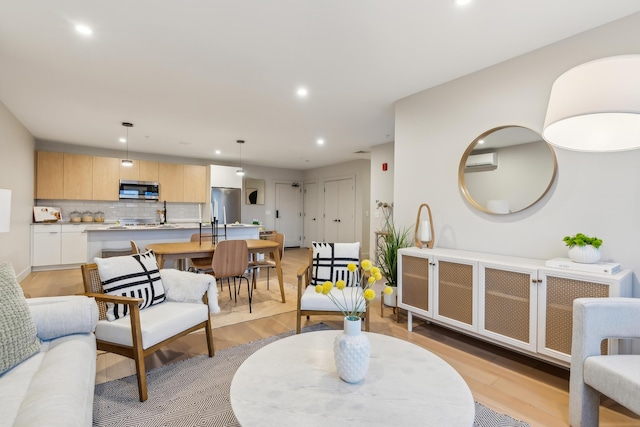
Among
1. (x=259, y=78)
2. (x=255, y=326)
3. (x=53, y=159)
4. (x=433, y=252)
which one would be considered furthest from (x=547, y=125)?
(x=53, y=159)

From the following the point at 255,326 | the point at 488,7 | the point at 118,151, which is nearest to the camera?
the point at 488,7

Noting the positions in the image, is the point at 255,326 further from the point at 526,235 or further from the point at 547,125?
the point at 547,125

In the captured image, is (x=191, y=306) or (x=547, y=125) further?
(x=191, y=306)

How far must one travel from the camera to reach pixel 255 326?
2.99 metres

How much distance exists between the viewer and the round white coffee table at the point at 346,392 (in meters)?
1.10

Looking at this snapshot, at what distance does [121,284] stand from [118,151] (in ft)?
18.5

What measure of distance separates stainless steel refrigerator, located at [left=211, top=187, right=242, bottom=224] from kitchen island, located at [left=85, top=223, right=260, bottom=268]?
2213 mm

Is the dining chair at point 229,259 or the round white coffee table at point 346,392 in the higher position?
the dining chair at point 229,259

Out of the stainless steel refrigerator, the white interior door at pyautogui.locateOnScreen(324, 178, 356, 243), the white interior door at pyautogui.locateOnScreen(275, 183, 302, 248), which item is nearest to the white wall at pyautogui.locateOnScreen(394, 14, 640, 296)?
the white interior door at pyautogui.locateOnScreen(324, 178, 356, 243)

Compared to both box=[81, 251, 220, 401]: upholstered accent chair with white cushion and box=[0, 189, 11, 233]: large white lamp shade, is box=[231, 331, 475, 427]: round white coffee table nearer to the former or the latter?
box=[81, 251, 220, 401]: upholstered accent chair with white cushion

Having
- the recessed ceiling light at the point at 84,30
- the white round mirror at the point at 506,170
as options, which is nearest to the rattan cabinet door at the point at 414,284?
the white round mirror at the point at 506,170

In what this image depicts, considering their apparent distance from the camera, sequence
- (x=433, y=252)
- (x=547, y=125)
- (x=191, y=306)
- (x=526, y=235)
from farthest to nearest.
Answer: (x=433, y=252)
(x=526, y=235)
(x=191, y=306)
(x=547, y=125)

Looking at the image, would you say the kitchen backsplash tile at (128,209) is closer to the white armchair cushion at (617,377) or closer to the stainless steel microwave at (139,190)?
the stainless steel microwave at (139,190)

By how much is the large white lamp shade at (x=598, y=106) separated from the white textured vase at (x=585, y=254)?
65 cm
